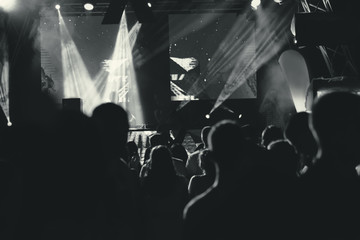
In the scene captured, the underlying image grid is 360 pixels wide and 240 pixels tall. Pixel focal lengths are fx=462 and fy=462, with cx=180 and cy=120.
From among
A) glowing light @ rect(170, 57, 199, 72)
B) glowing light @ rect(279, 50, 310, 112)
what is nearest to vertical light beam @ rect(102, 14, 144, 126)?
glowing light @ rect(170, 57, 199, 72)

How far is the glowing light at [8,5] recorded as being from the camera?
35.6 feet

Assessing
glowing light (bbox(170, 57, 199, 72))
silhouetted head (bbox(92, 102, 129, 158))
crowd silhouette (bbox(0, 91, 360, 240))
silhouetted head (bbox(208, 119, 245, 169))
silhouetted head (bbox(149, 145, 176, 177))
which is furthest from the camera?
glowing light (bbox(170, 57, 199, 72))

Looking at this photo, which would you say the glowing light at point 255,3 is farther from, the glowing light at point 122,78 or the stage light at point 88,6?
the stage light at point 88,6

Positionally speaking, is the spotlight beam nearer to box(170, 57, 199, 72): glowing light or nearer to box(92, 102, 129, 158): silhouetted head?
box(170, 57, 199, 72): glowing light

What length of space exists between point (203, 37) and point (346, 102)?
1096 centimetres

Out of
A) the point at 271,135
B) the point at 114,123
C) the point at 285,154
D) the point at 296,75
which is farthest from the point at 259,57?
the point at 114,123

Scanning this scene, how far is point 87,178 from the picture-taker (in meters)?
1.59

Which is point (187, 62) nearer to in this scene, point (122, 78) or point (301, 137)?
point (122, 78)

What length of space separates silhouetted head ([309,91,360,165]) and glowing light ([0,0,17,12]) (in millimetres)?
10489

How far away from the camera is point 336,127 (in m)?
1.59

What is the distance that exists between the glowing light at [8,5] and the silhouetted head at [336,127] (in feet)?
34.4

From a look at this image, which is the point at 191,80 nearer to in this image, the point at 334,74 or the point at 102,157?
the point at 334,74

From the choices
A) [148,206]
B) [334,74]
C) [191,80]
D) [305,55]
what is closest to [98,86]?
[191,80]

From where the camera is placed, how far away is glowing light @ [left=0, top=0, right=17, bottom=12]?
10.8 m
